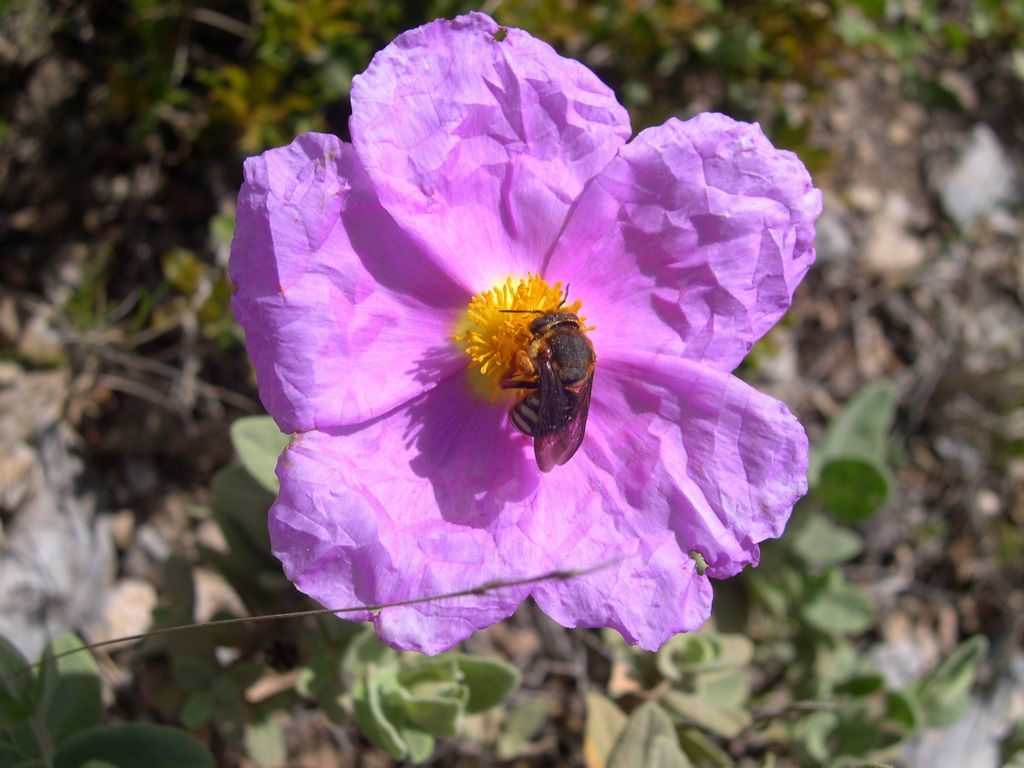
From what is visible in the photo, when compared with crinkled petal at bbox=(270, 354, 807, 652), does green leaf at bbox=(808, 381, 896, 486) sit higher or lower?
lower

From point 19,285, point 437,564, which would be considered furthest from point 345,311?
point 19,285

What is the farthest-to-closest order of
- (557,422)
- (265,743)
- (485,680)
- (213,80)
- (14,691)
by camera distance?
(213,80), (265,743), (485,680), (14,691), (557,422)

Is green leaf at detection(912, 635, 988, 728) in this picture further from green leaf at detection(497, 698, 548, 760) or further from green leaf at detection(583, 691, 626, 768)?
green leaf at detection(497, 698, 548, 760)

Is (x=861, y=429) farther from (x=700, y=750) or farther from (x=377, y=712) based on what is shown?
(x=377, y=712)

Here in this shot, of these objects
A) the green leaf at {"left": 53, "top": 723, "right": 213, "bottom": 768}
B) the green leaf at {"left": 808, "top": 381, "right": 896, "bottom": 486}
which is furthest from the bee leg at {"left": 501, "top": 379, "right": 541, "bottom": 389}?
the green leaf at {"left": 808, "top": 381, "right": 896, "bottom": 486}

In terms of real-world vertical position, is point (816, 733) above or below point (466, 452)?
below

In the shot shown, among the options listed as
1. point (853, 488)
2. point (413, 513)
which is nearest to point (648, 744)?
point (413, 513)

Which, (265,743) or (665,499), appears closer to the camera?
(665,499)
